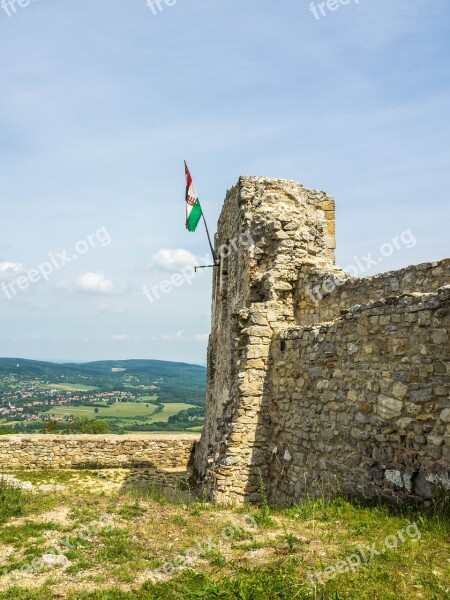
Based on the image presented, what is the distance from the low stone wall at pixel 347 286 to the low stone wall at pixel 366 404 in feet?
3.10

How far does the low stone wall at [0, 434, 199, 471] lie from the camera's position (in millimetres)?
16031

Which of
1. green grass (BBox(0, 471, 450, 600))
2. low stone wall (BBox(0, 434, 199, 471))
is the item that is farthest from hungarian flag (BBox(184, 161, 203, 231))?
green grass (BBox(0, 471, 450, 600))

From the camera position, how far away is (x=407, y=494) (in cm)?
585

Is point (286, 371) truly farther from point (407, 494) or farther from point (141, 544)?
point (141, 544)

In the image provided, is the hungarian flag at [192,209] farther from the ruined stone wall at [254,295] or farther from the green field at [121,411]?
the green field at [121,411]

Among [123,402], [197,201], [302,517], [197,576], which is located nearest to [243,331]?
[302,517]

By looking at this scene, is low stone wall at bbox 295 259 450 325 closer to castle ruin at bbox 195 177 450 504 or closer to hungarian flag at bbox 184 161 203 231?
castle ruin at bbox 195 177 450 504

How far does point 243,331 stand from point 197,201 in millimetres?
6096

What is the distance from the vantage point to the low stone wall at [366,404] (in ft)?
18.9

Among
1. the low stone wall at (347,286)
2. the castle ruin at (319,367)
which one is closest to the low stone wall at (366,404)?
the castle ruin at (319,367)

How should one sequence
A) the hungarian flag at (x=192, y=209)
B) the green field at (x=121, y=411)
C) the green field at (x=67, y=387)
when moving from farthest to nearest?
the green field at (x=67, y=387) → the green field at (x=121, y=411) → the hungarian flag at (x=192, y=209)

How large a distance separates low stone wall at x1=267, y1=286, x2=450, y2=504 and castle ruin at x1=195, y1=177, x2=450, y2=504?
0.05 feet

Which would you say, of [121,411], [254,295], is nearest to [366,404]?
[254,295]

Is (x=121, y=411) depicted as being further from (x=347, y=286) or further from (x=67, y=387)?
(x=347, y=286)
